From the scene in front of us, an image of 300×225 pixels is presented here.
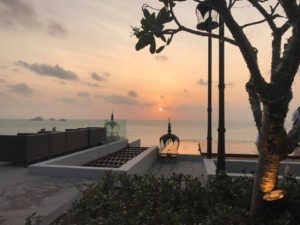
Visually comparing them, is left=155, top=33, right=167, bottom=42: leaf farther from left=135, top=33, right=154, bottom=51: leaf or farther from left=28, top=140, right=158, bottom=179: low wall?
left=28, top=140, right=158, bottom=179: low wall

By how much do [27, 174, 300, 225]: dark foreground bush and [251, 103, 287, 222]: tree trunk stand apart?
314 millimetres

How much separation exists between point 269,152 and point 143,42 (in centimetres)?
207

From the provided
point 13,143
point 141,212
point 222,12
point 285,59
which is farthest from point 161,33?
point 13,143

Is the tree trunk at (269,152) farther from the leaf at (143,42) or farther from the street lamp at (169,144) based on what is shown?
the street lamp at (169,144)

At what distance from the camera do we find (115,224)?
16.0 feet

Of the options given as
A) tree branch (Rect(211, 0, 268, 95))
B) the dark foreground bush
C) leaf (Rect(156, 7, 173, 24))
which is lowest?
the dark foreground bush

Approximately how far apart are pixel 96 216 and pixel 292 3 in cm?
381

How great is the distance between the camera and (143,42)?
173 inches

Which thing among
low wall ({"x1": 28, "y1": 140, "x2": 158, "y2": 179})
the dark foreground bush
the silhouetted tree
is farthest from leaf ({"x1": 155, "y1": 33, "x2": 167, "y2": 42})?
low wall ({"x1": 28, "y1": 140, "x2": 158, "y2": 179})

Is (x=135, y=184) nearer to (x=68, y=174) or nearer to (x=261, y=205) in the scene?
(x=261, y=205)

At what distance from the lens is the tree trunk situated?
15.0 ft

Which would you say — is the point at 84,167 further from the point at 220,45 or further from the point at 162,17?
the point at 162,17

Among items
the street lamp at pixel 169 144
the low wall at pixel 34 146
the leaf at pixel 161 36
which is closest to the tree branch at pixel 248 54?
the leaf at pixel 161 36

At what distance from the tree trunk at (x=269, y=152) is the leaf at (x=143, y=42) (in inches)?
63.0
